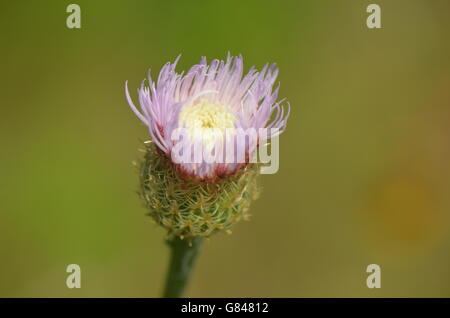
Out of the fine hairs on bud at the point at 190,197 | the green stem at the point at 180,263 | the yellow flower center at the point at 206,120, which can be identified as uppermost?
the yellow flower center at the point at 206,120

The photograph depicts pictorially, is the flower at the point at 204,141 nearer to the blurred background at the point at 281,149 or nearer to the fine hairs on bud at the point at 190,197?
the fine hairs on bud at the point at 190,197

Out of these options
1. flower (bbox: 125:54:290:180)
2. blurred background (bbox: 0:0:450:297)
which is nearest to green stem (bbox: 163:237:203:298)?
flower (bbox: 125:54:290:180)

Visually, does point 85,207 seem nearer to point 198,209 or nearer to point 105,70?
point 105,70

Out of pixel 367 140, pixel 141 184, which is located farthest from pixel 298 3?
pixel 141 184

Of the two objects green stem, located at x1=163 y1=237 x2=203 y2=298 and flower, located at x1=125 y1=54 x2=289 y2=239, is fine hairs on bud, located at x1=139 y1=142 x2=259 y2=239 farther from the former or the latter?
green stem, located at x1=163 y1=237 x2=203 y2=298

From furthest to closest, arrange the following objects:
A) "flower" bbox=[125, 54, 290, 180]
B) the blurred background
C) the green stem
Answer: the blurred background
the green stem
"flower" bbox=[125, 54, 290, 180]

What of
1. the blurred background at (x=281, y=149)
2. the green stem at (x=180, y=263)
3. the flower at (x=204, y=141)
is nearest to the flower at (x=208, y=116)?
the flower at (x=204, y=141)
